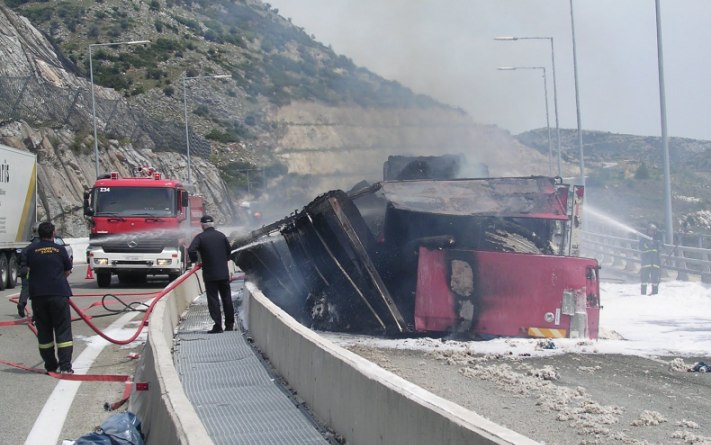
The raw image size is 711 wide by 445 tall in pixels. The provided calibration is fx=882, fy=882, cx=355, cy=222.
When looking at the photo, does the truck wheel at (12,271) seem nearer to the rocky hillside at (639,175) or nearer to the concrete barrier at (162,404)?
the concrete barrier at (162,404)

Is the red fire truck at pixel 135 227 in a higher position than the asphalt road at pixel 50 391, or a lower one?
higher

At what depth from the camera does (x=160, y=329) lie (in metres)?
9.10

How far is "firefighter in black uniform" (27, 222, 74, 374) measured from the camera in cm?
945

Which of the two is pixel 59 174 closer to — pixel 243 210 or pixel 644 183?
pixel 243 210

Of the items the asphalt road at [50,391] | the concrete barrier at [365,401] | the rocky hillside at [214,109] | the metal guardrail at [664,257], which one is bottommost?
the metal guardrail at [664,257]

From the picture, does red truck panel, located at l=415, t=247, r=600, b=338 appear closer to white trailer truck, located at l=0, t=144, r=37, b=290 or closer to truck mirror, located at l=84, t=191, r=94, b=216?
truck mirror, located at l=84, t=191, r=94, b=216

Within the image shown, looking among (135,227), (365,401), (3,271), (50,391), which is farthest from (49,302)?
(3,271)

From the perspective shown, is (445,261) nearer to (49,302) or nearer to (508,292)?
(508,292)

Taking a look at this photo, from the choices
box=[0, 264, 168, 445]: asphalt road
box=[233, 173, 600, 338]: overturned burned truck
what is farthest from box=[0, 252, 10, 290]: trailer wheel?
box=[233, 173, 600, 338]: overturned burned truck

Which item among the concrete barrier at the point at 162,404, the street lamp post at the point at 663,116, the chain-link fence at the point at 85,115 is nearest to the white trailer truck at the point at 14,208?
the concrete barrier at the point at 162,404

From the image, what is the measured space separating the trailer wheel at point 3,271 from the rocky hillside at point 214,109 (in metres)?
7.25

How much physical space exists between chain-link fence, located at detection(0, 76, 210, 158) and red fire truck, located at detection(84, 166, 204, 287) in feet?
75.0

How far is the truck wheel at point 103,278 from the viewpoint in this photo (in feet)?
68.4

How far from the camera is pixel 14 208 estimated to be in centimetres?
2139
